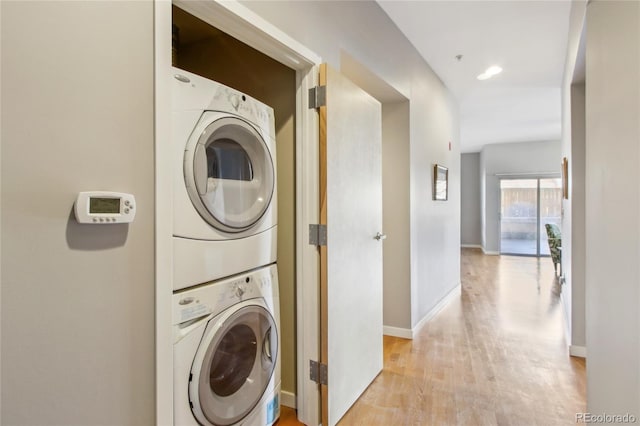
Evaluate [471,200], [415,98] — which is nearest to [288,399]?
[415,98]

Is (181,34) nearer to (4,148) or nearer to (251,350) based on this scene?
(4,148)

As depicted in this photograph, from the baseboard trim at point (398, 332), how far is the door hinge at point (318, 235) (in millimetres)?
A: 1834

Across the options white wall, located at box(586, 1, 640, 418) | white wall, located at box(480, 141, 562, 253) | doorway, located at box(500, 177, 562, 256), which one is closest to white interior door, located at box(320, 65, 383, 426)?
white wall, located at box(586, 1, 640, 418)

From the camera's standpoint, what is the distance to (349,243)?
2.13 metres

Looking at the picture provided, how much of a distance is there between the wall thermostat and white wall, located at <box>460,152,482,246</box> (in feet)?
33.1

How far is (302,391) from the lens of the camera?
1.95 metres

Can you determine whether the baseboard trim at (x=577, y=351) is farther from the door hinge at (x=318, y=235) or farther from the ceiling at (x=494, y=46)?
the ceiling at (x=494, y=46)

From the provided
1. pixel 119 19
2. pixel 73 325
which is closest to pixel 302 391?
pixel 73 325

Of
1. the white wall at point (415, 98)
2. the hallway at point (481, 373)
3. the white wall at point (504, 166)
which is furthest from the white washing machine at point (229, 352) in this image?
the white wall at point (504, 166)

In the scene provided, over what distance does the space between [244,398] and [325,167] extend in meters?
1.21

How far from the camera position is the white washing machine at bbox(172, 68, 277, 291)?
133cm

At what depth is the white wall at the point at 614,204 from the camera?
100 centimetres

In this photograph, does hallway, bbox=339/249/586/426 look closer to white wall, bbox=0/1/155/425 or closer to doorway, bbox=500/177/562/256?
white wall, bbox=0/1/155/425

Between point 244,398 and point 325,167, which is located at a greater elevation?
point 325,167
